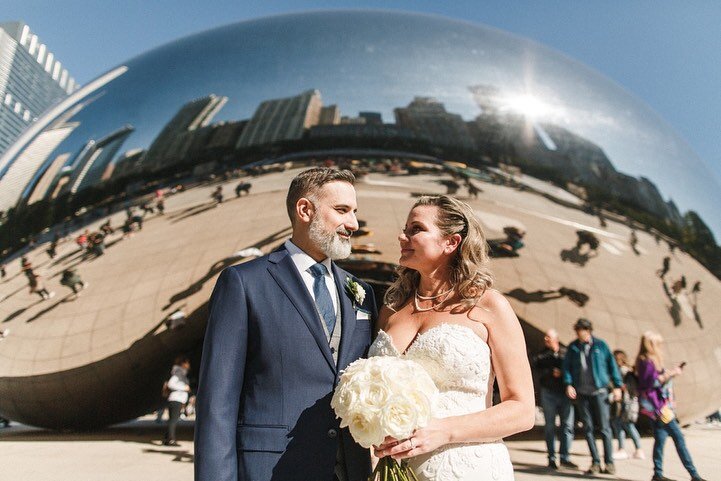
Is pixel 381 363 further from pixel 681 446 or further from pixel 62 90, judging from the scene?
pixel 62 90

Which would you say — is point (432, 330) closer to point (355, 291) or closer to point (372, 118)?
point (355, 291)

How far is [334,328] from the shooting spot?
1.58m

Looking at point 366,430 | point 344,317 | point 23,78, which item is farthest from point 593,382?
point 23,78

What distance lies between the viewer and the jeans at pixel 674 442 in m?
3.74

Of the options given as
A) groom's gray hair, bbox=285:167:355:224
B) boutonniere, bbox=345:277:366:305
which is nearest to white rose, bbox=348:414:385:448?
boutonniere, bbox=345:277:366:305

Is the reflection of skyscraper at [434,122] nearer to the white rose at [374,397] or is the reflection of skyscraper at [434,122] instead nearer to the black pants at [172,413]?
the white rose at [374,397]

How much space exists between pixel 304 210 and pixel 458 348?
663 millimetres

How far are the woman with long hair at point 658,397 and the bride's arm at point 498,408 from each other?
2.75 m

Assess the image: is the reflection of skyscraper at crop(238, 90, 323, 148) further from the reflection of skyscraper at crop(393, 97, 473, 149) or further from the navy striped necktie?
the navy striped necktie

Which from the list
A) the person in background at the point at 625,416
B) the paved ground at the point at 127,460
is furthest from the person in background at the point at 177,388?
the person in background at the point at 625,416

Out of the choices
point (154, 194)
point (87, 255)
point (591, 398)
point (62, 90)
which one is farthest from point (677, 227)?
point (62, 90)

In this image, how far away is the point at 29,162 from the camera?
163 inches

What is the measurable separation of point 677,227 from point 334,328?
3.44 metres

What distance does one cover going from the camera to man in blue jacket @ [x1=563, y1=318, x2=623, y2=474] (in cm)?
397
